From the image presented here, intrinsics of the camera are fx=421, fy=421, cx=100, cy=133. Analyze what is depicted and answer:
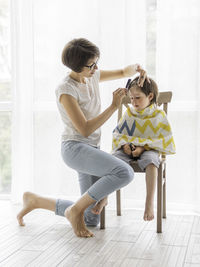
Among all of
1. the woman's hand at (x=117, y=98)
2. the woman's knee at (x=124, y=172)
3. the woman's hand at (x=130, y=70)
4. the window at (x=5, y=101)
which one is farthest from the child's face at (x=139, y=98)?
the window at (x=5, y=101)

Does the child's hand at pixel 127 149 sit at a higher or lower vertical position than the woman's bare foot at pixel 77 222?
higher

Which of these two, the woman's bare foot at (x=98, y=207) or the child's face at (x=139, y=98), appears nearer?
the woman's bare foot at (x=98, y=207)

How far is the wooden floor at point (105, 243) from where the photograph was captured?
192cm

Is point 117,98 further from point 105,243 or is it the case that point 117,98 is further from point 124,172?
point 105,243

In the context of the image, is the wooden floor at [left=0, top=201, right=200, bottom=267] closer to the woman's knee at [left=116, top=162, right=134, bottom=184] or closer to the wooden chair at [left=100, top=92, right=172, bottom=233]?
the wooden chair at [left=100, top=92, right=172, bottom=233]

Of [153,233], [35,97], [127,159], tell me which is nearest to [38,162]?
[35,97]

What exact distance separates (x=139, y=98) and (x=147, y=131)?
0.69ft

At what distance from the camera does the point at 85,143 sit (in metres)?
2.44

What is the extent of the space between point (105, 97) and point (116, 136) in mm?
490

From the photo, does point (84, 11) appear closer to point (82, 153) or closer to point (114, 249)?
point (82, 153)

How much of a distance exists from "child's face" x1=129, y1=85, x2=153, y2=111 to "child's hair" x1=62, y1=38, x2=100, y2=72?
1.14 ft

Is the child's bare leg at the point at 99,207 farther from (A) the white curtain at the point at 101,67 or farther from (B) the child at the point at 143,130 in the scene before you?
(A) the white curtain at the point at 101,67

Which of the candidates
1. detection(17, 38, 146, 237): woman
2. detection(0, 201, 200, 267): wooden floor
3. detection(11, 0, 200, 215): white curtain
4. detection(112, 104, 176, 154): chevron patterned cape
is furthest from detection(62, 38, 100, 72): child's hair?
detection(0, 201, 200, 267): wooden floor

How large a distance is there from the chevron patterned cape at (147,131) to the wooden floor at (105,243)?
48 cm
